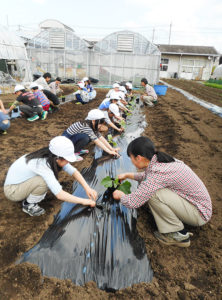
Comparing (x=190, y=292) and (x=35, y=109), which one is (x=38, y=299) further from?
(x=35, y=109)

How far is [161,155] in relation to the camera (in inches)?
69.9

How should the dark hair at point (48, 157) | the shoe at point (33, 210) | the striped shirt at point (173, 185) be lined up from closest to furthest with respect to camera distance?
1. the striped shirt at point (173, 185)
2. the dark hair at point (48, 157)
3. the shoe at point (33, 210)

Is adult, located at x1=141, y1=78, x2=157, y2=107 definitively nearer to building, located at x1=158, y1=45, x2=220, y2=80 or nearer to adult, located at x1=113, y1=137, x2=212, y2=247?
adult, located at x1=113, y1=137, x2=212, y2=247

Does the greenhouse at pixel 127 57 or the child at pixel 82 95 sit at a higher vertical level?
the greenhouse at pixel 127 57

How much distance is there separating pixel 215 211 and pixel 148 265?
132cm

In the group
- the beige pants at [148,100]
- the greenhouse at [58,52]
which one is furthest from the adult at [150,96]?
the greenhouse at [58,52]

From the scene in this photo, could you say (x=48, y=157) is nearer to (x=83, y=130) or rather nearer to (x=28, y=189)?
(x=28, y=189)

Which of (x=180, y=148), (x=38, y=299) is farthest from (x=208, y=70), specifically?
(x=38, y=299)

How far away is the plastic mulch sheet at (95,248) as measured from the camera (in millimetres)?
1617

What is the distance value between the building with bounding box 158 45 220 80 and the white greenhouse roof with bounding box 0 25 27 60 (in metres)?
21.9

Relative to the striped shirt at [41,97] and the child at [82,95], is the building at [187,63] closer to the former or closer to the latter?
the child at [82,95]

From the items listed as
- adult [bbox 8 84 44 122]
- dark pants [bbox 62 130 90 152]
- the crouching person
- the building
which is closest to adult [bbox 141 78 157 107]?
adult [bbox 8 84 44 122]

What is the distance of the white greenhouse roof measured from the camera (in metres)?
10.8

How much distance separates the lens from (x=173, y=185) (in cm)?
184
